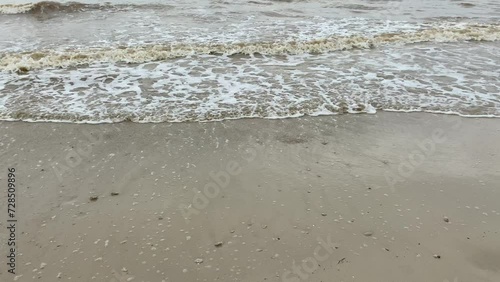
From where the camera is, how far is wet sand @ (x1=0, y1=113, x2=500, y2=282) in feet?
12.0

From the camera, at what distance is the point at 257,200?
460 cm

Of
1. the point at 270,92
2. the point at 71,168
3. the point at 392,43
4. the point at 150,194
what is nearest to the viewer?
the point at 150,194

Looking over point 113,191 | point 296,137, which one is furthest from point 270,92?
point 113,191

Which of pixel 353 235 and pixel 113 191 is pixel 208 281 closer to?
pixel 353 235

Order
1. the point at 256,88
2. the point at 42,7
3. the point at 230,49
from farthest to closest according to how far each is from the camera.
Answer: the point at 42,7 < the point at 230,49 < the point at 256,88

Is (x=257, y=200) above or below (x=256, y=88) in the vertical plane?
below

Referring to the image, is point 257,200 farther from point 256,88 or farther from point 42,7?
point 42,7

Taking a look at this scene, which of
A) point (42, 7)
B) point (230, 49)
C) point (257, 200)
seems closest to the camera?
point (257, 200)

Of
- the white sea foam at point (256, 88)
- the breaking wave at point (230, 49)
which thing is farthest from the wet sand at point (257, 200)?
the breaking wave at point (230, 49)

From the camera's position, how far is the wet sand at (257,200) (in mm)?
3666

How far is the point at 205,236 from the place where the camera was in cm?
402

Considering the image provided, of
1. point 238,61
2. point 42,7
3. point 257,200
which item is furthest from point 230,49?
point 42,7

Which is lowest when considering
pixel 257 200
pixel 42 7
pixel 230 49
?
pixel 257 200

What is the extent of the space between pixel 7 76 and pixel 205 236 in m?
7.58
